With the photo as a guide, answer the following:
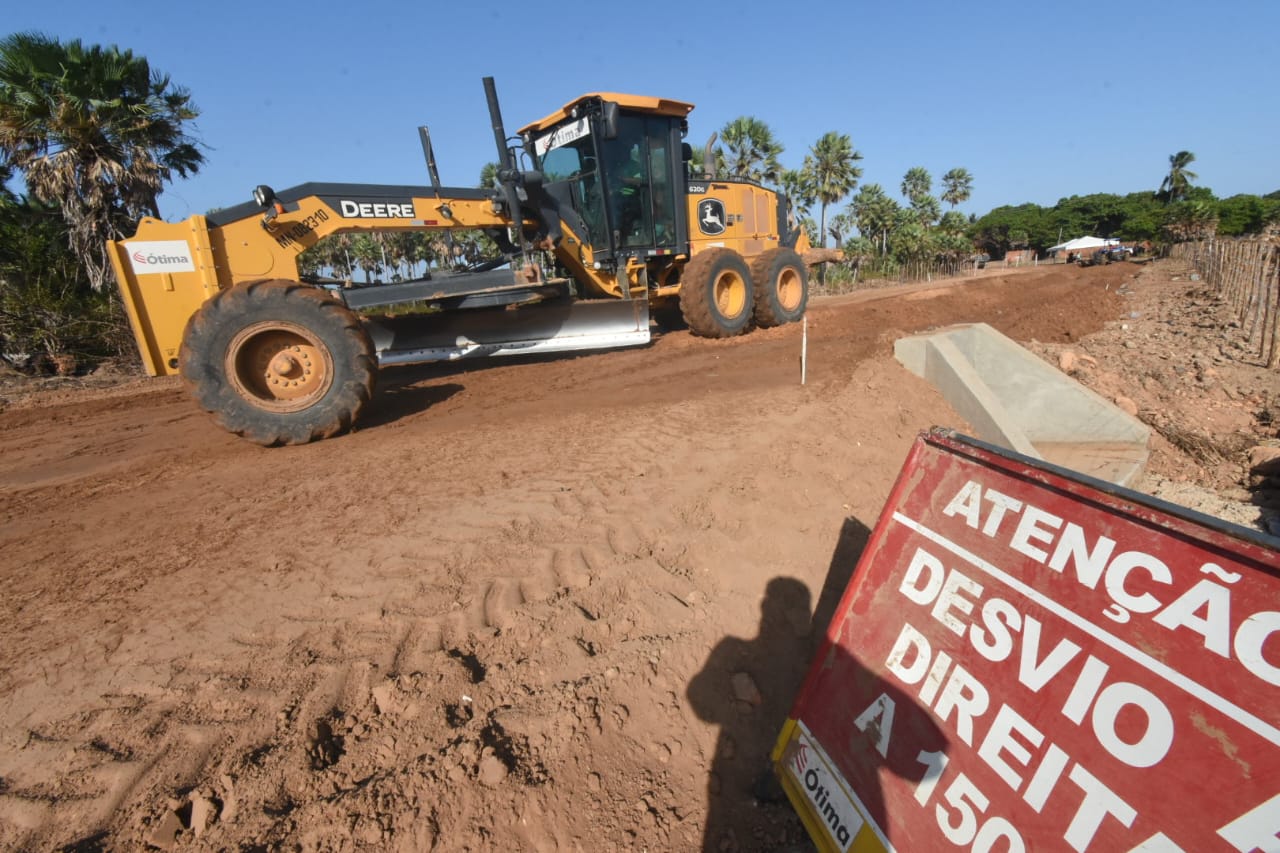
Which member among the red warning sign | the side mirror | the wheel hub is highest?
the side mirror

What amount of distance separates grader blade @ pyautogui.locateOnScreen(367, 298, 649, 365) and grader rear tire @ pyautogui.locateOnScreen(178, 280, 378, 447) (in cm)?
243

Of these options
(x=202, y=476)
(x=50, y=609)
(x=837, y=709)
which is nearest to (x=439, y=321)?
(x=202, y=476)

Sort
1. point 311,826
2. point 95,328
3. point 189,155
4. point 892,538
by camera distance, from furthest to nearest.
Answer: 1. point 189,155
2. point 95,328
3. point 892,538
4. point 311,826

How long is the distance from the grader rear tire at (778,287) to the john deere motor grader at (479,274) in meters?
0.04

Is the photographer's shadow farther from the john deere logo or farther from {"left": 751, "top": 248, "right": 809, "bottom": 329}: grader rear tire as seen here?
the john deere logo

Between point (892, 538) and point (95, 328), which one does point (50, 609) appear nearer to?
point (892, 538)

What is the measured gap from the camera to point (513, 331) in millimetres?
8594

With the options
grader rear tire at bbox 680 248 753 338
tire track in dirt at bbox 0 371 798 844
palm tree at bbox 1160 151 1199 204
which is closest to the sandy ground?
tire track in dirt at bbox 0 371 798 844

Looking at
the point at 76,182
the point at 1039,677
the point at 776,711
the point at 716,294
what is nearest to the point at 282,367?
the point at 776,711

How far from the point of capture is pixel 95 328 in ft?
36.5

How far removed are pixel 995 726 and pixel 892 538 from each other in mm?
654

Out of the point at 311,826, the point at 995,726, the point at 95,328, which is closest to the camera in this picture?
the point at 995,726

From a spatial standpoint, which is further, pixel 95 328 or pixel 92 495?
pixel 95 328

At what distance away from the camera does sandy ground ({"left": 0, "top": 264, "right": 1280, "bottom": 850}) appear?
78.3 inches
